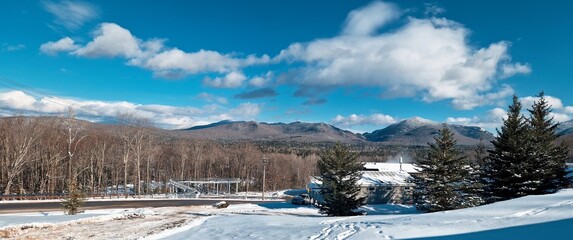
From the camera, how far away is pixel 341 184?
3238 cm

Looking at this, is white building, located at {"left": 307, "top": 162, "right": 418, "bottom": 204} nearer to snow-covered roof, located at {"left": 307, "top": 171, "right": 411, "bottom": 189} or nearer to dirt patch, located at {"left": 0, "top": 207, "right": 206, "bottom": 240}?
snow-covered roof, located at {"left": 307, "top": 171, "right": 411, "bottom": 189}

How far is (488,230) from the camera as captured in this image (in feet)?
36.9

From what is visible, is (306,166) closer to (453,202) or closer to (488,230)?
(453,202)

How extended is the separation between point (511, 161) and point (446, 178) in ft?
16.9

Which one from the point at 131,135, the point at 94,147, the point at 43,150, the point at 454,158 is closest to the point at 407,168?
the point at 454,158

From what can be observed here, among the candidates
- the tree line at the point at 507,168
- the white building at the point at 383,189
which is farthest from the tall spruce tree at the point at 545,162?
the white building at the point at 383,189

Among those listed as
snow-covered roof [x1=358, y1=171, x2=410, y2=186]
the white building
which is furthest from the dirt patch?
snow-covered roof [x1=358, y1=171, x2=410, y2=186]

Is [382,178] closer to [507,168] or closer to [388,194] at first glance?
[388,194]

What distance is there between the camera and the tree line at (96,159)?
54.7m

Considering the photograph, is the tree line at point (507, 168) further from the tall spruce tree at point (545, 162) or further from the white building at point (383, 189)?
the white building at point (383, 189)

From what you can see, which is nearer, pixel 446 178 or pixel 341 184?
pixel 446 178

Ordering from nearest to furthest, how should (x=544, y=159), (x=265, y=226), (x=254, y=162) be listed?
(x=265, y=226)
(x=544, y=159)
(x=254, y=162)

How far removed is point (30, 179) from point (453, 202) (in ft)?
219

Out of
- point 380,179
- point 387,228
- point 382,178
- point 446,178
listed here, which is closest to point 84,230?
point 387,228
